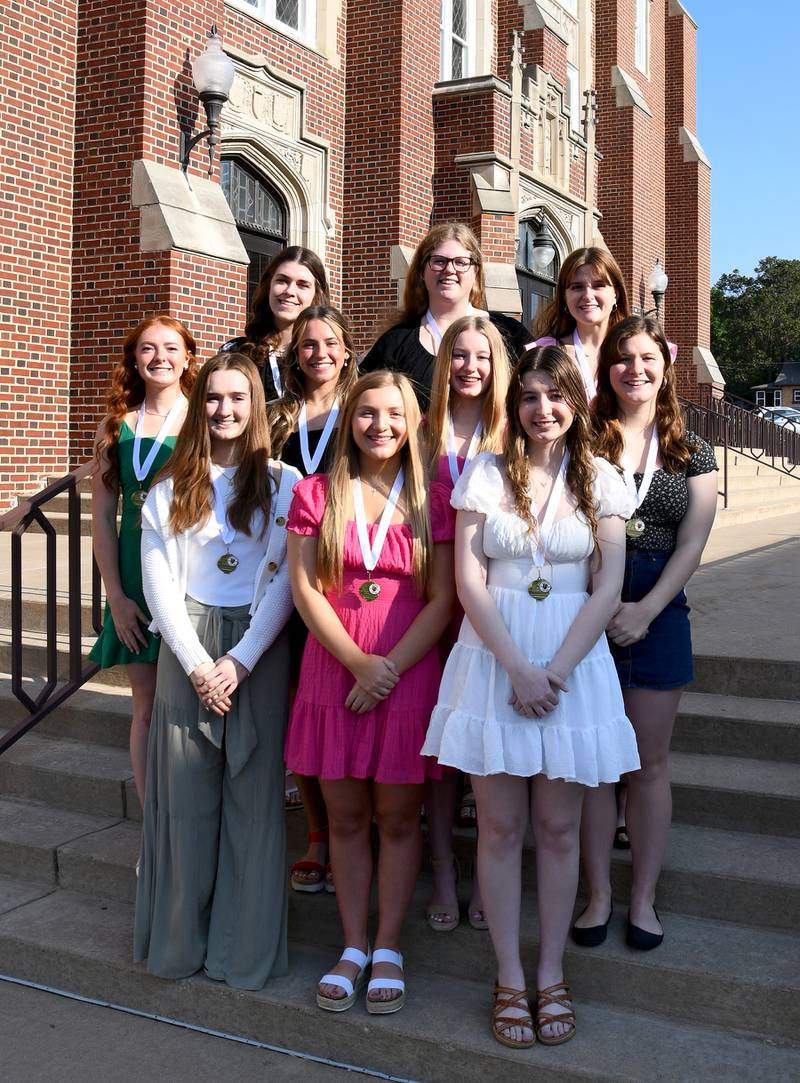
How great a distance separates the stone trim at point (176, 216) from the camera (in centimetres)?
882

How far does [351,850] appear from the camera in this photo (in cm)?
319

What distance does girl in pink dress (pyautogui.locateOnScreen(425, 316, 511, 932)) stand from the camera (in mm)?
3344

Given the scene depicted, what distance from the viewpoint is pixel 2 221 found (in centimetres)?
870

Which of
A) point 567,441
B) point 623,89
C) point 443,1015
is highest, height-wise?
point 623,89

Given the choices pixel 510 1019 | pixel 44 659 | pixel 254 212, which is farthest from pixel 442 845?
pixel 254 212

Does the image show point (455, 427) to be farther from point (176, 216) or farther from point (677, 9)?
point (677, 9)

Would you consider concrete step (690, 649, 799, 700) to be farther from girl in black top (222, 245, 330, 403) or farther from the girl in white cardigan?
girl in black top (222, 245, 330, 403)

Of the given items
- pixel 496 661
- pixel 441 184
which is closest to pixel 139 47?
pixel 441 184

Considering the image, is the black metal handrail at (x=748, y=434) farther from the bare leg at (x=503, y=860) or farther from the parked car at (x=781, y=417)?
the bare leg at (x=503, y=860)

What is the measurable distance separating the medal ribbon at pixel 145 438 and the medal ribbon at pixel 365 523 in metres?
0.95

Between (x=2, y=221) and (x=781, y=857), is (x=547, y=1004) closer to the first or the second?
(x=781, y=857)

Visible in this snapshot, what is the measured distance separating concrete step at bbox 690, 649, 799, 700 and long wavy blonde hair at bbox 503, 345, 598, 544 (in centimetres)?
183

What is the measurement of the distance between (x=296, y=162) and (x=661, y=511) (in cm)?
994

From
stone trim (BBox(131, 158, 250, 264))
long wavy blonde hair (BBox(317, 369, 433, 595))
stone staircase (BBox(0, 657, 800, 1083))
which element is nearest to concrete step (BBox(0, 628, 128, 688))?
stone staircase (BBox(0, 657, 800, 1083))
